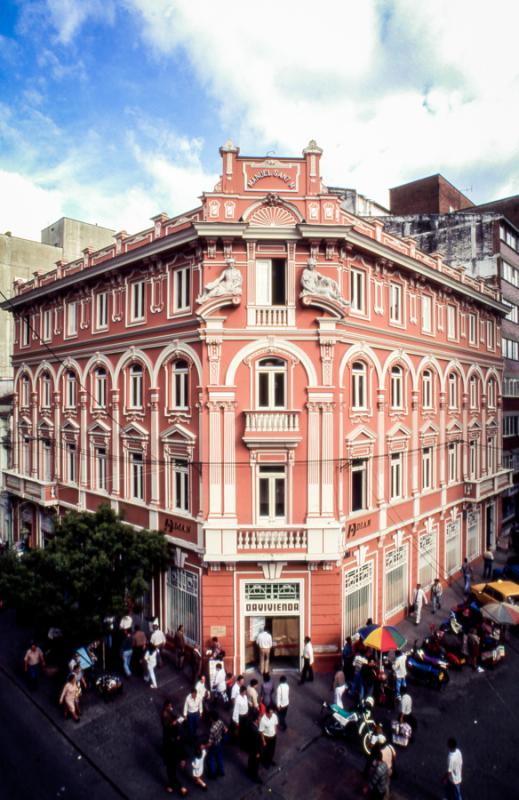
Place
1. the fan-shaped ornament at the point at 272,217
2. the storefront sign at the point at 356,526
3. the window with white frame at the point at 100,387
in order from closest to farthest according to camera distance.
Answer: the fan-shaped ornament at the point at 272,217
the storefront sign at the point at 356,526
the window with white frame at the point at 100,387

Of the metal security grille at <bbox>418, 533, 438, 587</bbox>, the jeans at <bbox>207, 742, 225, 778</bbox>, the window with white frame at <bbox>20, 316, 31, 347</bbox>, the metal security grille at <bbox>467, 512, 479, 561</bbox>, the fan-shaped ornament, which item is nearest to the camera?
the jeans at <bbox>207, 742, 225, 778</bbox>

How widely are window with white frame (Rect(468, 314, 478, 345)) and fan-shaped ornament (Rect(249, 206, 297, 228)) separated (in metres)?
16.0

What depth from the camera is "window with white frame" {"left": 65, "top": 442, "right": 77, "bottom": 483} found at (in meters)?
24.0

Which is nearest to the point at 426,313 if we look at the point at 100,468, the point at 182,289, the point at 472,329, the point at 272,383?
the point at 472,329

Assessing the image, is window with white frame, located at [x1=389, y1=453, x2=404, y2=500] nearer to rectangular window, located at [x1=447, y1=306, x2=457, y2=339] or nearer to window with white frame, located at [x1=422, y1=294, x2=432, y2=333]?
window with white frame, located at [x1=422, y1=294, x2=432, y2=333]

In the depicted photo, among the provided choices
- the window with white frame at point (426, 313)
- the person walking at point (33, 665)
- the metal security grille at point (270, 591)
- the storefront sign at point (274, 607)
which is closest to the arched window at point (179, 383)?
the metal security grille at point (270, 591)

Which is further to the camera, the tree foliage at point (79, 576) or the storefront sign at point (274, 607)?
the storefront sign at point (274, 607)

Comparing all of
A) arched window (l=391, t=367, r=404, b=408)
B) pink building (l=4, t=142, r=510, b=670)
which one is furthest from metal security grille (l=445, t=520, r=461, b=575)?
arched window (l=391, t=367, r=404, b=408)

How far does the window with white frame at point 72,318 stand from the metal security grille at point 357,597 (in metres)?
17.9

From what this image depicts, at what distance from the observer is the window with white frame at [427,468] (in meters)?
23.0

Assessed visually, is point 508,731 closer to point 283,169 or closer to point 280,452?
point 280,452

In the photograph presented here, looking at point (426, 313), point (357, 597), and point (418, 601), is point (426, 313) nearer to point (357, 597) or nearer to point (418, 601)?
point (418, 601)

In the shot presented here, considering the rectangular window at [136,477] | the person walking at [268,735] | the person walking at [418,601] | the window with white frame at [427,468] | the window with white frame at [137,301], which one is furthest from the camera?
the window with white frame at [427,468]

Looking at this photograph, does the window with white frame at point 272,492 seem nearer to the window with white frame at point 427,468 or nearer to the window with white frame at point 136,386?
the window with white frame at point 136,386
